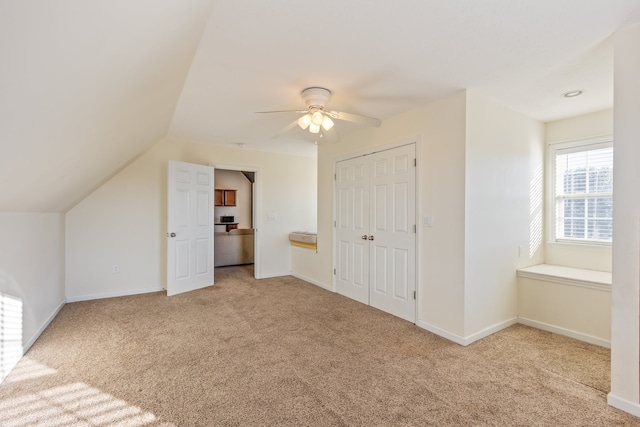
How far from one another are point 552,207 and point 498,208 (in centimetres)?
117

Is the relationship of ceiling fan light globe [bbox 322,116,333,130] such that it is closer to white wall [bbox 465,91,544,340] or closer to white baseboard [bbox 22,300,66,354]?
white wall [bbox 465,91,544,340]

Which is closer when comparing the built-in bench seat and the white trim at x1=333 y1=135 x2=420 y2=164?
the built-in bench seat

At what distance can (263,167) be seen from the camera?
17.9 feet

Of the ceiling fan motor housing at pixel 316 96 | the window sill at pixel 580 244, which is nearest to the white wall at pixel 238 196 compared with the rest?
the ceiling fan motor housing at pixel 316 96

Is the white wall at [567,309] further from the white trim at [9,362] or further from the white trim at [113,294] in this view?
the white trim at [113,294]

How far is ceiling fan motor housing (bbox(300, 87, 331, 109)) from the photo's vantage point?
2725mm

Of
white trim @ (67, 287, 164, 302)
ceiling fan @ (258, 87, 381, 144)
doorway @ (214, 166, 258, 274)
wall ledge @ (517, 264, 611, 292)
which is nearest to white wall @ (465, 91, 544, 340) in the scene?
wall ledge @ (517, 264, 611, 292)

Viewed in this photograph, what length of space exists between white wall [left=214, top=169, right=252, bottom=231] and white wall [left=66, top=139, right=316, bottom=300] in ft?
10.3

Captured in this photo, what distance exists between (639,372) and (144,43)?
138 inches

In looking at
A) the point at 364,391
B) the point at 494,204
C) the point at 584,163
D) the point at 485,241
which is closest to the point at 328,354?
the point at 364,391

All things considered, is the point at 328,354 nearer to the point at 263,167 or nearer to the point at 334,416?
the point at 334,416

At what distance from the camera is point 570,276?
3068mm

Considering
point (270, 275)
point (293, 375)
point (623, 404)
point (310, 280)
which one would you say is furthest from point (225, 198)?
point (623, 404)

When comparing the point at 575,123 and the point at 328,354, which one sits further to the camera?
the point at 575,123
